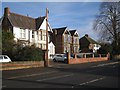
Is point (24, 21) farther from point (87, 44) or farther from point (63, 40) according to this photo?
A: point (87, 44)

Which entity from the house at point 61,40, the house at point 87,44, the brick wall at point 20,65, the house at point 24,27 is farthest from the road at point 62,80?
the house at point 87,44

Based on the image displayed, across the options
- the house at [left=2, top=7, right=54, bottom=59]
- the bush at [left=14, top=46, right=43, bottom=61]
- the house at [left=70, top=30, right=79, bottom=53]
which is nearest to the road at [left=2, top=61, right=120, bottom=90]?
the bush at [left=14, top=46, right=43, bottom=61]

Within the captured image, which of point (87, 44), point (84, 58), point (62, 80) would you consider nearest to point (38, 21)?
point (84, 58)

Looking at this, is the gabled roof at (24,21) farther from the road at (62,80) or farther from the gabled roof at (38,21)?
the road at (62,80)

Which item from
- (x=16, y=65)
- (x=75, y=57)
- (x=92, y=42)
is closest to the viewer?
(x=16, y=65)

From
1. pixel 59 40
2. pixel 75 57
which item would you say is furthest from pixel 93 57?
pixel 59 40

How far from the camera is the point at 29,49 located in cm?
3462

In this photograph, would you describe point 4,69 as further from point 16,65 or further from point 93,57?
point 93,57

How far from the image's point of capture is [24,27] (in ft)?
171

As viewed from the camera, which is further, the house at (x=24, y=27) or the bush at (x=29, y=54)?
the house at (x=24, y=27)

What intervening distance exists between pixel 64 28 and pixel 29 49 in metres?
36.7

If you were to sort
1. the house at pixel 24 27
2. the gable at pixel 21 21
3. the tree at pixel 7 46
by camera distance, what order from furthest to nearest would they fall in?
1. the gable at pixel 21 21
2. the house at pixel 24 27
3. the tree at pixel 7 46

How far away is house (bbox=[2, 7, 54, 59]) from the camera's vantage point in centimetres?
5066

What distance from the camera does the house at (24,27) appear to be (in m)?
50.7
